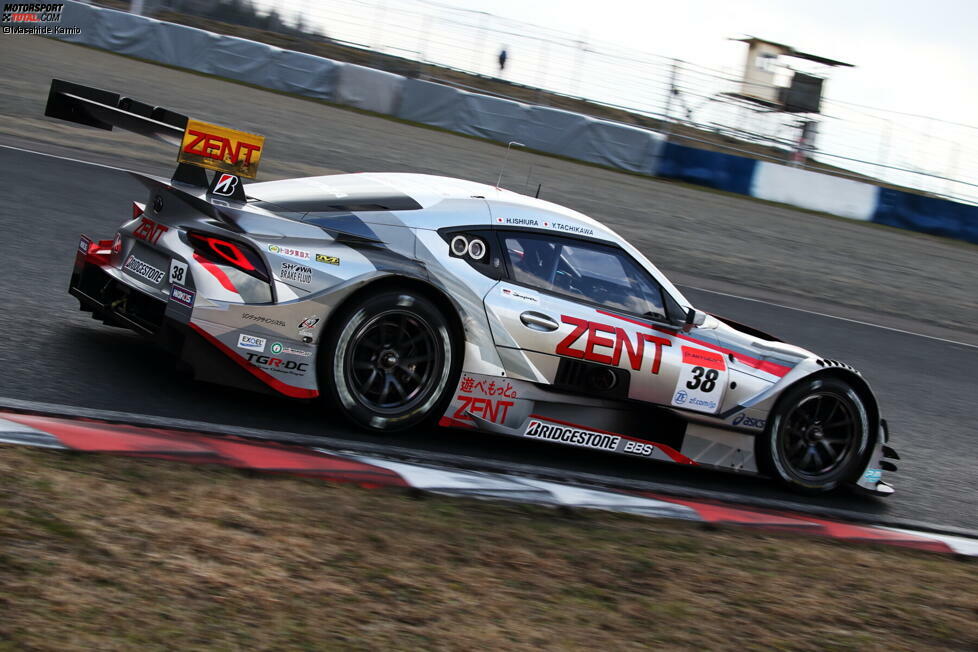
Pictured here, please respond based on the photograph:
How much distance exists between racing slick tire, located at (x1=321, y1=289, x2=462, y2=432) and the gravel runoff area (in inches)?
308

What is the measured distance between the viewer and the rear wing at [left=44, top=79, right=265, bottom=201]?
517cm

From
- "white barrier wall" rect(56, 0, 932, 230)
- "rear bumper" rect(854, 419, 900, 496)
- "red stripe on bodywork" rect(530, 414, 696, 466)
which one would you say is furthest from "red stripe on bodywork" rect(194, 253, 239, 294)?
"white barrier wall" rect(56, 0, 932, 230)

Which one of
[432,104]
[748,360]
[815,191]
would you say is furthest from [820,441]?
[432,104]

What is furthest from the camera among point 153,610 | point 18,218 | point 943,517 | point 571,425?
point 18,218

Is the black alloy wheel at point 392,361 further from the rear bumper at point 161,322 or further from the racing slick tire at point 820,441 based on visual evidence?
the racing slick tire at point 820,441

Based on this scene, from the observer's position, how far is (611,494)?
16.6 feet

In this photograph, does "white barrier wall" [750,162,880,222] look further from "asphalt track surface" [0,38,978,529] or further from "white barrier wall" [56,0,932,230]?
"asphalt track surface" [0,38,978,529]

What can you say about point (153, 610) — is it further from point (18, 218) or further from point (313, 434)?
point (18, 218)

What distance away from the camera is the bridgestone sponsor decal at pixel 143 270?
4.98 meters

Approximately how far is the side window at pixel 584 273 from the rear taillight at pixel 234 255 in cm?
130

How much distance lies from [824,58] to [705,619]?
32787 mm

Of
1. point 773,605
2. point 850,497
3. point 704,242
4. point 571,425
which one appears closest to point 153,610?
point 773,605

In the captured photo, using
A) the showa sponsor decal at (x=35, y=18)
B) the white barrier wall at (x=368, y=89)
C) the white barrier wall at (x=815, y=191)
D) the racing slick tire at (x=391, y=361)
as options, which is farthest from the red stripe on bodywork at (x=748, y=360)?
the showa sponsor decal at (x=35, y=18)

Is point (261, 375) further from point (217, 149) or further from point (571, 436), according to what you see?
point (571, 436)
